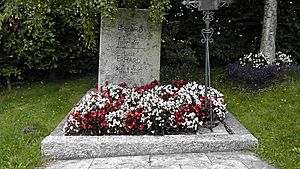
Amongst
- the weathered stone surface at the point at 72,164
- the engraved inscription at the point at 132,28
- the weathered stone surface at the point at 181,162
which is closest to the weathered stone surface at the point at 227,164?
the weathered stone surface at the point at 181,162

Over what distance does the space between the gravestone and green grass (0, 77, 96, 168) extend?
1.06m

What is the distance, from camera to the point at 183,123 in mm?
5160

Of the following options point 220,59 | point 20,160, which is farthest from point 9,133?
point 220,59

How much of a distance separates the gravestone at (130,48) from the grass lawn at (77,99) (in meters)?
1.05

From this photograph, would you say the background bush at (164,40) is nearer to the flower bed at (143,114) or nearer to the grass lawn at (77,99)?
the grass lawn at (77,99)

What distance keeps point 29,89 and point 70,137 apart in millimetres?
4526

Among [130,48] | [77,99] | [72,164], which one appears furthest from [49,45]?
[72,164]

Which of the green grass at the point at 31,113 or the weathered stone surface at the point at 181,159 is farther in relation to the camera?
the green grass at the point at 31,113

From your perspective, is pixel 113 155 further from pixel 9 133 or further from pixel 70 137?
pixel 9 133

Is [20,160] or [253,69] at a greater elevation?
[253,69]

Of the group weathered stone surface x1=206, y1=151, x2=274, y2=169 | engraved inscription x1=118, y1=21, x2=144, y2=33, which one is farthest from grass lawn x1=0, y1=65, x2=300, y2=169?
engraved inscription x1=118, y1=21, x2=144, y2=33

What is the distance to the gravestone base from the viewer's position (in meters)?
4.73

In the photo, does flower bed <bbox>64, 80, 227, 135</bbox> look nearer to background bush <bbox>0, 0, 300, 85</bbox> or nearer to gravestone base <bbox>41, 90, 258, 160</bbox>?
gravestone base <bbox>41, 90, 258, 160</bbox>

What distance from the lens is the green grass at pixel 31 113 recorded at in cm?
494
